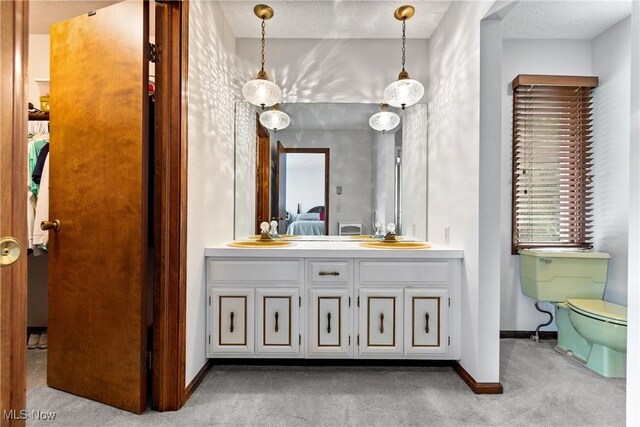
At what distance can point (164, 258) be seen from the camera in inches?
65.8

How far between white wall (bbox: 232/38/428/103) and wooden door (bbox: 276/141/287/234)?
1.66ft

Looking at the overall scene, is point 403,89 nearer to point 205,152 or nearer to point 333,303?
point 205,152

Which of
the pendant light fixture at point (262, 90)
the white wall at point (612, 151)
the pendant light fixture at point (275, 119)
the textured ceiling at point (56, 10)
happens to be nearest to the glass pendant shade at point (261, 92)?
the pendant light fixture at point (262, 90)

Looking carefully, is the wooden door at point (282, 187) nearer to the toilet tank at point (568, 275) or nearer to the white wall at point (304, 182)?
the white wall at point (304, 182)

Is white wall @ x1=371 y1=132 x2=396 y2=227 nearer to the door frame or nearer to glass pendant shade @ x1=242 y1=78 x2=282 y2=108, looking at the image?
glass pendant shade @ x1=242 y1=78 x2=282 y2=108

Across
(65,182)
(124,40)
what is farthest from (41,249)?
(124,40)

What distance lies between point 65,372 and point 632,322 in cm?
257

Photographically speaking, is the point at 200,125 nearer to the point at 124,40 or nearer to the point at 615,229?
the point at 124,40

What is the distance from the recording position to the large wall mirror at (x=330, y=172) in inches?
106

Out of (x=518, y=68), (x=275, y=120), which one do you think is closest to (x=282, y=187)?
(x=275, y=120)

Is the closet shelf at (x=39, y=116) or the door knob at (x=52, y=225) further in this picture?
the closet shelf at (x=39, y=116)

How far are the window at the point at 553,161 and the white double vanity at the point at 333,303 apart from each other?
113 cm

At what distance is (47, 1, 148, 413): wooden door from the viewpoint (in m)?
1.63

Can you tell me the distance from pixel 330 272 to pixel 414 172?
1183 mm
